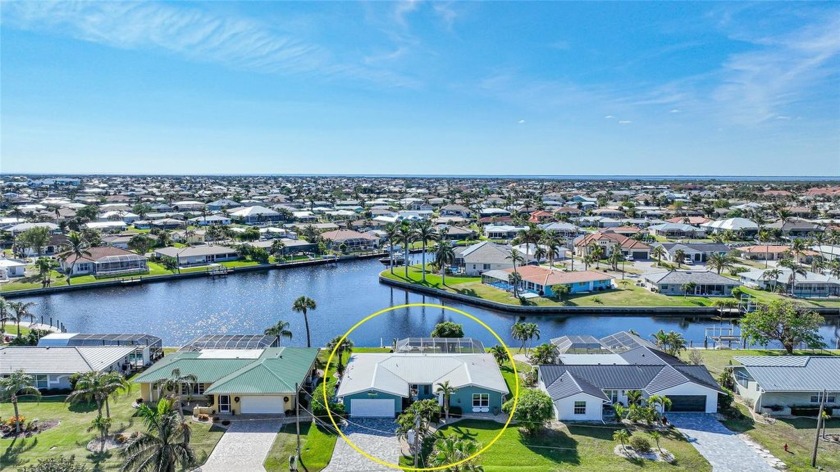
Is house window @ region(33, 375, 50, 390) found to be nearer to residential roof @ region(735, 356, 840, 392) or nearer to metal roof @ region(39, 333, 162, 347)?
metal roof @ region(39, 333, 162, 347)

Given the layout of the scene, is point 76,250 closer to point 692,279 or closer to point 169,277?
point 169,277

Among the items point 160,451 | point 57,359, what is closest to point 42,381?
point 57,359

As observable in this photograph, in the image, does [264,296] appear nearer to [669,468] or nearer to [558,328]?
[558,328]

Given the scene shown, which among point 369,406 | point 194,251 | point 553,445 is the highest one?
point 194,251

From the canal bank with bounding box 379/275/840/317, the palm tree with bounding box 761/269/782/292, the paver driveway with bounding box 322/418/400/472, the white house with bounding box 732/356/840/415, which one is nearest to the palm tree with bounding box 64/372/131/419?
the paver driveway with bounding box 322/418/400/472

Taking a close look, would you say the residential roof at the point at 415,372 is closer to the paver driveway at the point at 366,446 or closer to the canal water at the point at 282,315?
the paver driveway at the point at 366,446

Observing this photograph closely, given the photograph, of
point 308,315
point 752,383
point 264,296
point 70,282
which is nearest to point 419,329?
point 308,315

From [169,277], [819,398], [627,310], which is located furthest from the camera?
[169,277]
